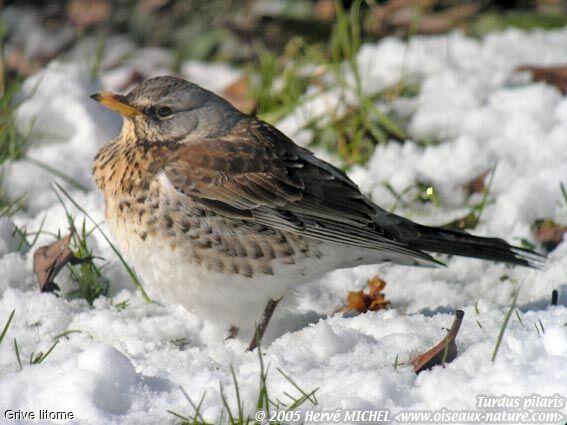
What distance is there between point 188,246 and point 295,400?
1.07 m

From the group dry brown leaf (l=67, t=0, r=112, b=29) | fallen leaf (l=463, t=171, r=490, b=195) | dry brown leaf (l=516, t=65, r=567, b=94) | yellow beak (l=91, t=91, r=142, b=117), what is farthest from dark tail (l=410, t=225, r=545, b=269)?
dry brown leaf (l=67, t=0, r=112, b=29)

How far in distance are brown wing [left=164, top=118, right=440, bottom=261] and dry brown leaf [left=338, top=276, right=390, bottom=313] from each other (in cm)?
30

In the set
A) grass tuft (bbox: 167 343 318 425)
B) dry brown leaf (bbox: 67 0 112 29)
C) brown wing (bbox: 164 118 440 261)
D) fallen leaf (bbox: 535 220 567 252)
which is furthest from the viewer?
dry brown leaf (bbox: 67 0 112 29)

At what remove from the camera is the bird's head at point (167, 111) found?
448cm

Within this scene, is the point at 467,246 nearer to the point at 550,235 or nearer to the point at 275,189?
the point at 550,235

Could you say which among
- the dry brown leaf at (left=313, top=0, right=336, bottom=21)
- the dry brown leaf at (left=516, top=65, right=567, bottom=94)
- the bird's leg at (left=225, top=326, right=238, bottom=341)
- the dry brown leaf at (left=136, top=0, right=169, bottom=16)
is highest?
the dry brown leaf at (left=313, top=0, right=336, bottom=21)

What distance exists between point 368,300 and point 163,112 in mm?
1362

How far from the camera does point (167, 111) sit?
14.8 feet

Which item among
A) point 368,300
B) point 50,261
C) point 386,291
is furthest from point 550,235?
point 50,261

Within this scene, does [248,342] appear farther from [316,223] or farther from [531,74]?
[531,74]

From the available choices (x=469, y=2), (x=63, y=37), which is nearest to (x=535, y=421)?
(x=469, y=2)

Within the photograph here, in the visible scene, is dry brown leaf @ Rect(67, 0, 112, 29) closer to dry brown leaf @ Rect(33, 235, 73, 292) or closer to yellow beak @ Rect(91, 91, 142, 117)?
yellow beak @ Rect(91, 91, 142, 117)

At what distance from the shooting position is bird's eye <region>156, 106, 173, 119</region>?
4.50 m

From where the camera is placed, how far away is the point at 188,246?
13.4ft
